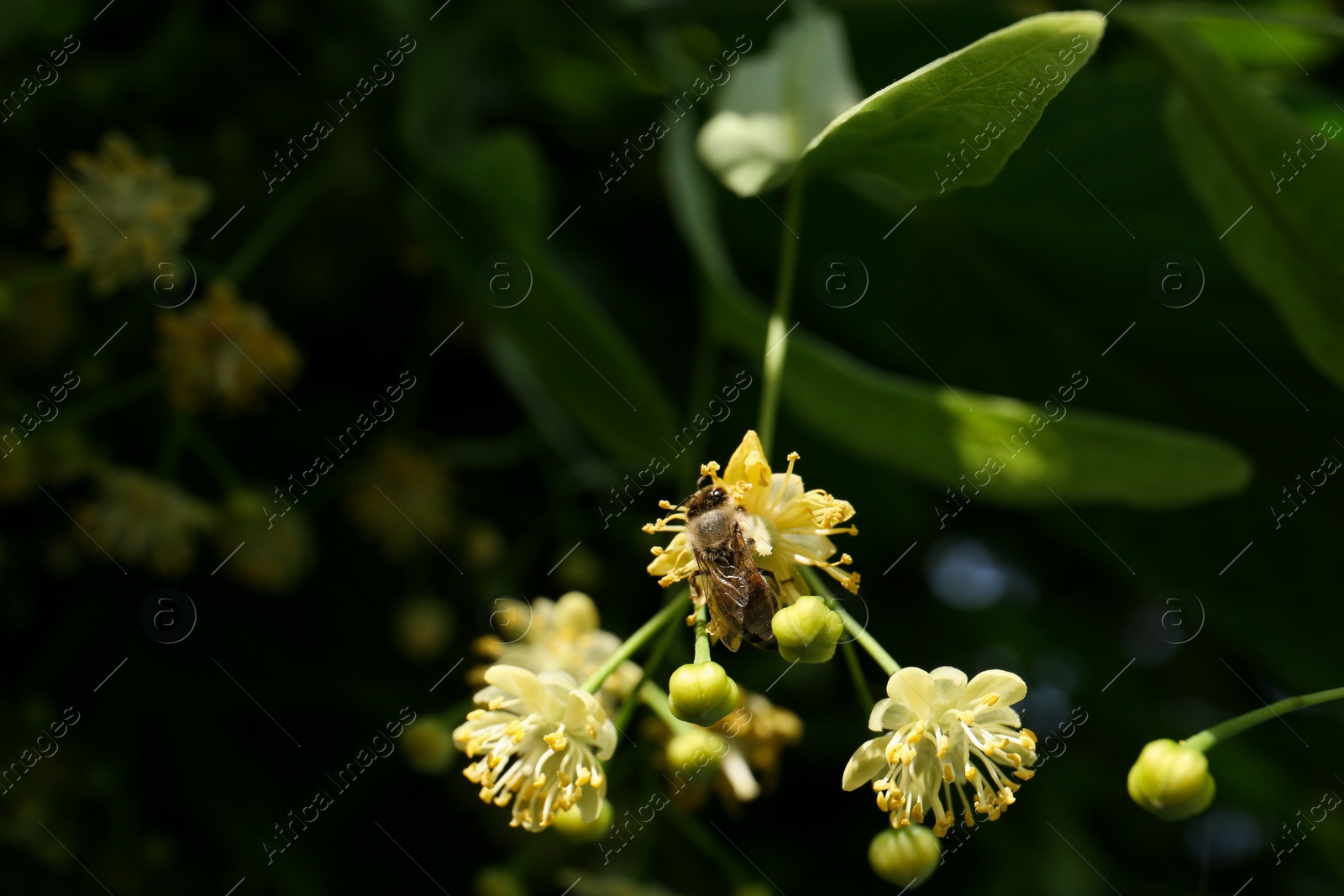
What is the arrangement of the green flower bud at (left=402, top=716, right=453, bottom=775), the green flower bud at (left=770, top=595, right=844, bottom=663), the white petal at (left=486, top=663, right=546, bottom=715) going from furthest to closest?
the green flower bud at (left=402, top=716, right=453, bottom=775), the white petal at (left=486, top=663, right=546, bottom=715), the green flower bud at (left=770, top=595, right=844, bottom=663)

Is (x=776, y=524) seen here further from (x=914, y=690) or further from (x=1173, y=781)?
(x=1173, y=781)

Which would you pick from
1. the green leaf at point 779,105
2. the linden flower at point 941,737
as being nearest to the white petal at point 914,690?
the linden flower at point 941,737

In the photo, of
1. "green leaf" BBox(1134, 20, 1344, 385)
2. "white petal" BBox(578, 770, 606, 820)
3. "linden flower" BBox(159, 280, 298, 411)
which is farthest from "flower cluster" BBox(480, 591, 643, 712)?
"green leaf" BBox(1134, 20, 1344, 385)

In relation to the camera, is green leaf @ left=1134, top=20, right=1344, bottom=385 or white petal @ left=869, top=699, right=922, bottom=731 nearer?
white petal @ left=869, top=699, right=922, bottom=731

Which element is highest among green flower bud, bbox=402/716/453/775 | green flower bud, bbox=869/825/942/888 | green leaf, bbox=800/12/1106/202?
green leaf, bbox=800/12/1106/202

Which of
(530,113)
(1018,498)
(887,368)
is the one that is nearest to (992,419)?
(1018,498)

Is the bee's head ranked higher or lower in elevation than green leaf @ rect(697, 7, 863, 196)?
lower

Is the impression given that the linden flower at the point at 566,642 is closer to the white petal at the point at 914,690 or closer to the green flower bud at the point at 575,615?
the green flower bud at the point at 575,615

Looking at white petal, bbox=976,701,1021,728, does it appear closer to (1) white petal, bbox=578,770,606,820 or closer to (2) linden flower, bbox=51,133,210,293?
(1) white petal, bbox=578,770,606,820
